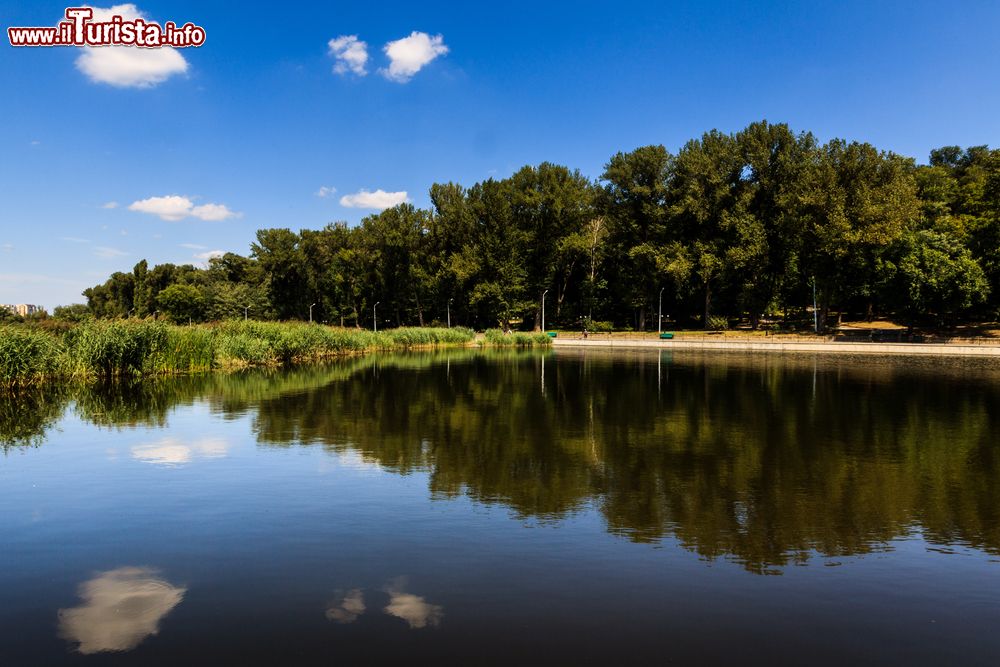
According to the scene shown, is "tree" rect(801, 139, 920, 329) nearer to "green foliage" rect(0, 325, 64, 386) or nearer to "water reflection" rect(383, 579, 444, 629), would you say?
"green foliage" rect(0, 325, 64, 386)

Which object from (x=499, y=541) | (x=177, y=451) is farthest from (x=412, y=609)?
(x=177, y=451)

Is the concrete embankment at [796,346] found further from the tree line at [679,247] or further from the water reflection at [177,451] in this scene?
the water reflection at [177,451]

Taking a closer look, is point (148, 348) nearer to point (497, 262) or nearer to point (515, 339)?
point (515, 339)

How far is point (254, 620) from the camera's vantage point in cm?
591

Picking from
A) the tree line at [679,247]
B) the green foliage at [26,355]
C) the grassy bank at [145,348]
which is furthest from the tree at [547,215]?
the green foliage at [26,355]

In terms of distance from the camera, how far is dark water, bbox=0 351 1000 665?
557cm

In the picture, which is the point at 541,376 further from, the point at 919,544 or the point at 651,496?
the point at 919,544

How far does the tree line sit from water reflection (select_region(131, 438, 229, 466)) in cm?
5675

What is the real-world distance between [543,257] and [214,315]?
65363 mm

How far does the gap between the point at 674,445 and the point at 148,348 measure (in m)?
26.8

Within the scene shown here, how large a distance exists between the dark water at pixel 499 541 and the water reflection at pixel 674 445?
0.08m

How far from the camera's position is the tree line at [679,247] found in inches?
2726

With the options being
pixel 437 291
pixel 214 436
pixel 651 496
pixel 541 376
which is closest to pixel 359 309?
pixel 437 291

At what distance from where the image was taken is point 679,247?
Answer: 274 ft
